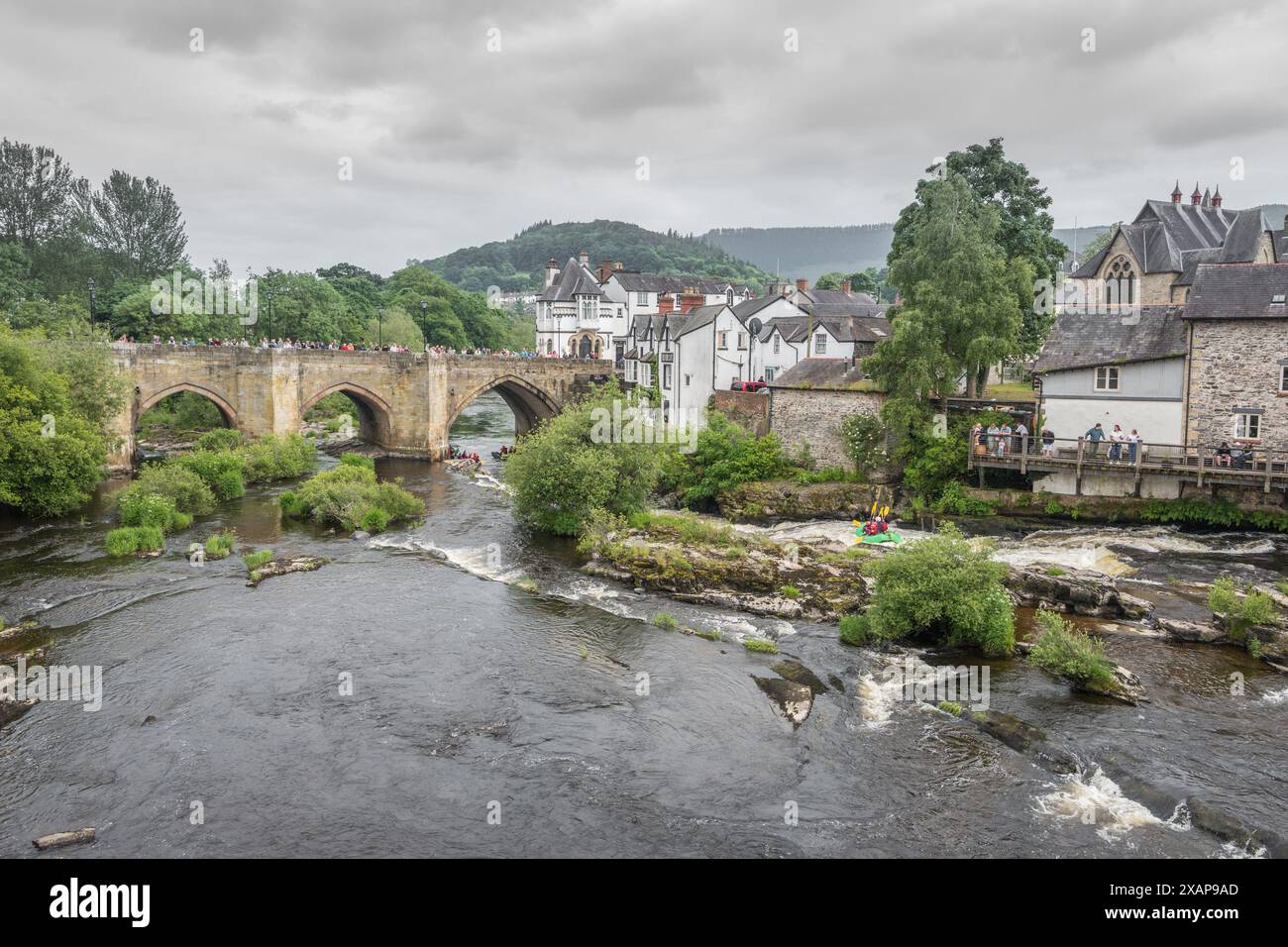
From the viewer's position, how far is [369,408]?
6212 cm

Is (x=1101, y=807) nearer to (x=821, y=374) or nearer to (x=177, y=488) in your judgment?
(x=821, y=374)

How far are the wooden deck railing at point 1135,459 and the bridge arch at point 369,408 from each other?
3640 centimetres

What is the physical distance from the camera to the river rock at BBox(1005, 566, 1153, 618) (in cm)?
2642

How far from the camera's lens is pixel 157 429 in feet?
198

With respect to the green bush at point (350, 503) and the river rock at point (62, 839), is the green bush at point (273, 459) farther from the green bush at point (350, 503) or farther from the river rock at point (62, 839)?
the river rock at point (62, 839)

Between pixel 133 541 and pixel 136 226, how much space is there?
63.6 metres

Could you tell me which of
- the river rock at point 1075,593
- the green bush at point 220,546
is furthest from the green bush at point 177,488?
the river rock at point 1075,593

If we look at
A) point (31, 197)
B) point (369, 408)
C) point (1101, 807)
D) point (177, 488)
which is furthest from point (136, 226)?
point (1101, 807)

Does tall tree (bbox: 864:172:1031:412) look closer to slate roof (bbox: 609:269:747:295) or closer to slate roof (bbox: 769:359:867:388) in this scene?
slate roof (bbox: 769:359:867:388)

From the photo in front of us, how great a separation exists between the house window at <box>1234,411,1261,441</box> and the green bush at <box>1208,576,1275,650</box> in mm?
13564

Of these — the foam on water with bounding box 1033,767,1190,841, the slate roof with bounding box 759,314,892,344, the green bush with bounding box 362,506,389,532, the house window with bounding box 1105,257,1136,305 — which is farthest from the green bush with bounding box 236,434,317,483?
the house window with bounding box 1105,257,1136,305

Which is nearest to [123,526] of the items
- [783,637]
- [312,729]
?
[312,729]

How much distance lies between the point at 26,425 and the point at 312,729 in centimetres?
2404
